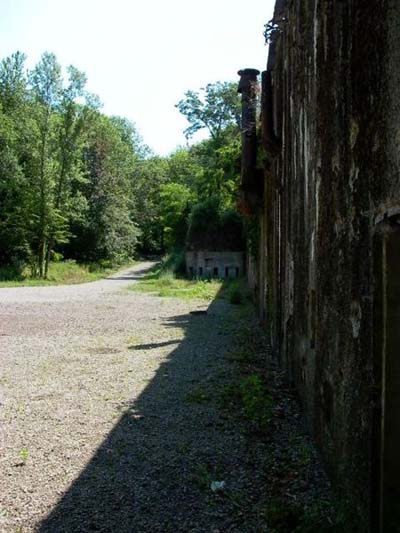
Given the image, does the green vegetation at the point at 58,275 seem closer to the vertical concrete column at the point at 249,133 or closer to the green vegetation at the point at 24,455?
the vertical concrete column at the point at 249,133

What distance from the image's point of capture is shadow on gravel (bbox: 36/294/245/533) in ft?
11.8

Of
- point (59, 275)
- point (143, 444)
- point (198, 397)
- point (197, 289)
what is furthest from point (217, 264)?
point (143, 444)

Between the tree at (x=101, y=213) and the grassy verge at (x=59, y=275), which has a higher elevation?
the tree at (x=101, y=213)

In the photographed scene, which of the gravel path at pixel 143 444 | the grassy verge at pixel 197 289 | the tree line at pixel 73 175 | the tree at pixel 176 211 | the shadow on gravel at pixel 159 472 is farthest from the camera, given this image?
the tree at pixel 176 211

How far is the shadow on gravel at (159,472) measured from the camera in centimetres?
360

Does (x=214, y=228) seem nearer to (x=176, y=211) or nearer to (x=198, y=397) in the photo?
(x=176, y=211)

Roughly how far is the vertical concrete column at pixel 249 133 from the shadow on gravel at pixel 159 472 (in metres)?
6.20

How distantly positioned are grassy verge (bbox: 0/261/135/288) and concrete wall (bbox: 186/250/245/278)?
6560 millimetres

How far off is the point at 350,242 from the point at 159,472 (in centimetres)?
227

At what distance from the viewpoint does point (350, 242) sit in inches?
133

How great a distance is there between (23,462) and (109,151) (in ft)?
141

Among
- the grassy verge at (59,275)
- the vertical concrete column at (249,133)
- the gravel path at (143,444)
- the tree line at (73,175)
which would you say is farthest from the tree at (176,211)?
the gravel path at (143,444)

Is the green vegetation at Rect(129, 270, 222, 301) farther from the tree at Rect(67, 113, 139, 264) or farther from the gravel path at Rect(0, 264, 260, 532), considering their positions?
the tree at Rect(67, 113, 139, 264)

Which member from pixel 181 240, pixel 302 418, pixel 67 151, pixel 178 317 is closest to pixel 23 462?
pixel 302 418
